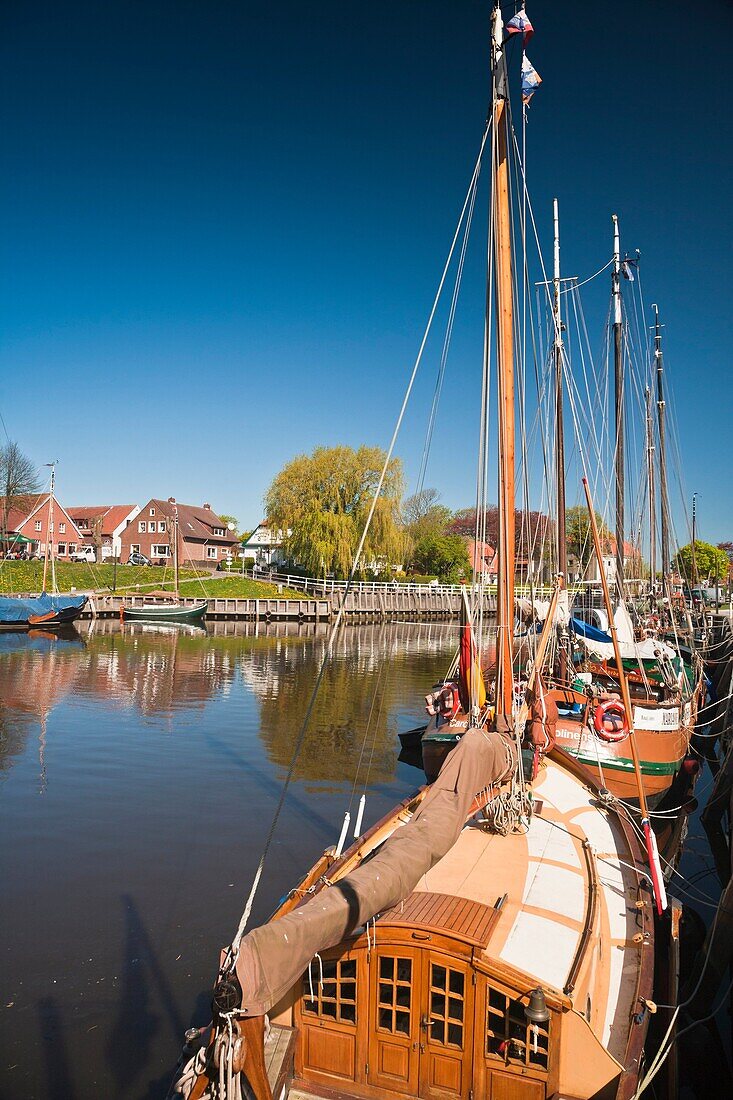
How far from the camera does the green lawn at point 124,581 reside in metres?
65.1

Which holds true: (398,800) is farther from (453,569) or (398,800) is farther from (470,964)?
(453,569)

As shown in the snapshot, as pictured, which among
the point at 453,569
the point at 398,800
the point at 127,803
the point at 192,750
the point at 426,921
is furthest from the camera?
the point at 453,569

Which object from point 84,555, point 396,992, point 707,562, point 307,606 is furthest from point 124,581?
point 396,992

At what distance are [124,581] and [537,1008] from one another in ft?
236

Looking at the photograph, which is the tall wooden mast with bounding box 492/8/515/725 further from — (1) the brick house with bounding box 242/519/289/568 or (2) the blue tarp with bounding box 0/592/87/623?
(1) the brick house with bounding box 242/519/289/568

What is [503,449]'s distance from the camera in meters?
10.2

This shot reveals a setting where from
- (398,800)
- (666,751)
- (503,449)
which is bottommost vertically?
(398,800)

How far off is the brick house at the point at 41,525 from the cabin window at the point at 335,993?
269 ft

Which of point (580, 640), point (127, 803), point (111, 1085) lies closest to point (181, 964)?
point (111, 1085)

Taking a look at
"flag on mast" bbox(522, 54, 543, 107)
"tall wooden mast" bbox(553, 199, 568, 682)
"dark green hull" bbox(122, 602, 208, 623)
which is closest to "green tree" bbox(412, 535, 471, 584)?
"dark green hull" bbox(122, 602, 208, 623)

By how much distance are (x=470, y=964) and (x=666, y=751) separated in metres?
13.1

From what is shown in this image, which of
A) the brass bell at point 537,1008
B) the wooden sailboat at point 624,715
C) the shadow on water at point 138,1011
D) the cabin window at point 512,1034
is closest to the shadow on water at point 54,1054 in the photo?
the shadow on water at point 138,1011

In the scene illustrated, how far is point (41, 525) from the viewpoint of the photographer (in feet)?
283

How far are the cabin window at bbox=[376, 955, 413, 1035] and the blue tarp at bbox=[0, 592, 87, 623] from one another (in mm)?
52963
